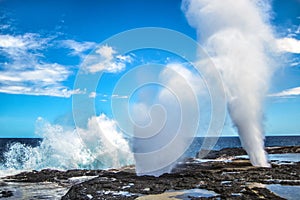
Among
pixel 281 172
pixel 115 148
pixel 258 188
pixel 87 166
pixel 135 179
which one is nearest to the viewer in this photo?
pixel 258 188

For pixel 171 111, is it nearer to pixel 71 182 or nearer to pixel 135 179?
pixel 135 179

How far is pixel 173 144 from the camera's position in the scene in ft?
107

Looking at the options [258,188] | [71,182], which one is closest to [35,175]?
[71,182]

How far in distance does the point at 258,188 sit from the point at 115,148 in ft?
115

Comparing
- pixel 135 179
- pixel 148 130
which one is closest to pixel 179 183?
pixel 135 179

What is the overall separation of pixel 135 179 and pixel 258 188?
1065 cm

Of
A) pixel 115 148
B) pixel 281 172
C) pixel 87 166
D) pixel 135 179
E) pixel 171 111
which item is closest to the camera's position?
pixel 135 179

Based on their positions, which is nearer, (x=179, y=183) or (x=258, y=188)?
(x=258, y=188)

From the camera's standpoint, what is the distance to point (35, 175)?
36.4m

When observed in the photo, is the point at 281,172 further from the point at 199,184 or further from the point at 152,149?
the point at 152,149

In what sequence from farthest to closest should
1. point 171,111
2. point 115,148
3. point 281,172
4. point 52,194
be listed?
1. point 115,148
2. point 171,111
3. point 281,172
4. point 52,194

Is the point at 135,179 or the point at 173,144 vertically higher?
the point at 173,144

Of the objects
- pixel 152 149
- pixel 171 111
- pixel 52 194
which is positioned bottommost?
pixel 52 194

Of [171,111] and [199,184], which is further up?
[171,111]
